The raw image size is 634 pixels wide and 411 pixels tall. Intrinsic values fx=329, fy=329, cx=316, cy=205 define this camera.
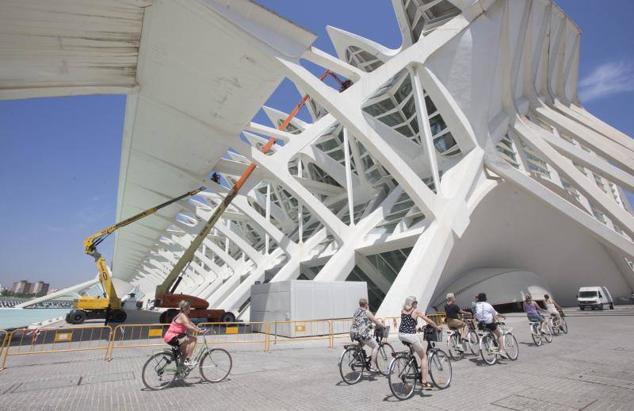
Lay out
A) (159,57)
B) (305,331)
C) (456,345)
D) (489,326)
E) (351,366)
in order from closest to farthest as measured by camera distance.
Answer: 1. (351,366)
2. (489,326)
3. (456,345)
4. (159,57)
5. (305,331)

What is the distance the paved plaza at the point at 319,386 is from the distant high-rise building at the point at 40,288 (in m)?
187

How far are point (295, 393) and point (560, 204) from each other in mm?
17069

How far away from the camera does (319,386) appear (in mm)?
5695

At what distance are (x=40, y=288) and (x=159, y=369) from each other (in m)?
199

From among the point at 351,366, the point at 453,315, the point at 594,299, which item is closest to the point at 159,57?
the point at 351,366

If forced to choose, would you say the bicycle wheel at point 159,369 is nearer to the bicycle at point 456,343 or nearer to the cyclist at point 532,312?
the bicycle at point 456,343

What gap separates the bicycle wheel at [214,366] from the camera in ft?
20.2

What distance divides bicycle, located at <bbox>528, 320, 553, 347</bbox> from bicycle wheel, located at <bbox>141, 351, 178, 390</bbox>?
9503mm

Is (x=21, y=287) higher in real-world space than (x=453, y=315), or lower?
higher

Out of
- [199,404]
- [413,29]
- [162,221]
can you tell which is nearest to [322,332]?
[199,404]

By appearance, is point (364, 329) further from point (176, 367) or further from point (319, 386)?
point (176, 367)

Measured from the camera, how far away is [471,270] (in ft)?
66.9

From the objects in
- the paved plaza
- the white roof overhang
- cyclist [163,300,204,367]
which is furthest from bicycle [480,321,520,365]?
the white roof overhang

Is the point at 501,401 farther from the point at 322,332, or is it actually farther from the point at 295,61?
the point at 295,61
